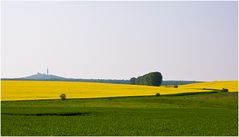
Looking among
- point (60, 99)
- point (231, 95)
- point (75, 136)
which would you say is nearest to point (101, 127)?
point (75, 136)

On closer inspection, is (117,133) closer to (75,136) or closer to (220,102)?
(75,136)

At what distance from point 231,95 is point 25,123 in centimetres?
4558

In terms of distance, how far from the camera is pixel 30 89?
2857 inches

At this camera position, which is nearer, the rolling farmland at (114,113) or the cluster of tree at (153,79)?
the rolling farmland at (114,113)

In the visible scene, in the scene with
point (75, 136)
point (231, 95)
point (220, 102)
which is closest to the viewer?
point (75, 136)

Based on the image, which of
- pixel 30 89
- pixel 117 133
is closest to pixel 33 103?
pixel 30 89

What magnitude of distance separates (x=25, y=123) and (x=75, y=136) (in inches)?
341

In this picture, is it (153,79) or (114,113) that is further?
(153,79)

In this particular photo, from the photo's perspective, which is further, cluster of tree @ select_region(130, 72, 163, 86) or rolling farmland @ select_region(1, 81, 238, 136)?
cluster of tree @ select_region(130, 72, 163, 86)

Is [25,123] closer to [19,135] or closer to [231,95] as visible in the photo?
[19,135]

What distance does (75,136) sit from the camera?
2222cm

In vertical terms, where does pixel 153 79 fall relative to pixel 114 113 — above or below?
above

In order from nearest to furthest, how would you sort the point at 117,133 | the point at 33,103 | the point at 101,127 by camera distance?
the point at 117,133
the point at 101,127
the point at 33,103

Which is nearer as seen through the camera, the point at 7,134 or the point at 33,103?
the point at 7,134
